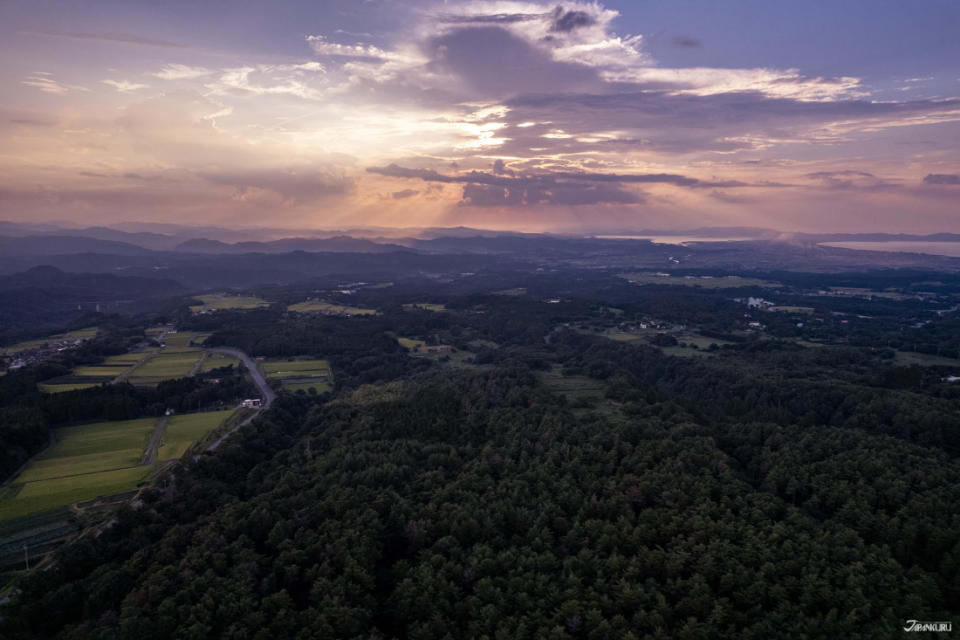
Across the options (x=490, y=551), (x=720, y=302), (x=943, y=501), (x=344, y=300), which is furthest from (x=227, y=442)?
(x=720, y=302)

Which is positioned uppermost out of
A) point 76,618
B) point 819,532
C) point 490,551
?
point 819,532

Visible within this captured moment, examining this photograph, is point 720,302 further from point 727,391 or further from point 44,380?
point 44,380

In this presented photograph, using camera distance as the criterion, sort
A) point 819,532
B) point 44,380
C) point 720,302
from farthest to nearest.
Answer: point 720,302
point 44,380
point 819,532

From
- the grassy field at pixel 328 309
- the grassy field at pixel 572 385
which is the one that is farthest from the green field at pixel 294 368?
the grassy field at pixel 328 309

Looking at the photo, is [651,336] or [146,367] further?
[651,336]

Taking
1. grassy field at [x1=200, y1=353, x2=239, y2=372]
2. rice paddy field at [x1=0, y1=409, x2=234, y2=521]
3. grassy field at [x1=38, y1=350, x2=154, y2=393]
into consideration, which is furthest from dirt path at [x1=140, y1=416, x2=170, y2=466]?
grassy field at [x1=200, y1=353, x2=239, y2=372]

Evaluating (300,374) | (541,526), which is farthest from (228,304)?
(541,526)

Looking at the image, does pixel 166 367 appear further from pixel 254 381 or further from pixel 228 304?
pixel 228 304
